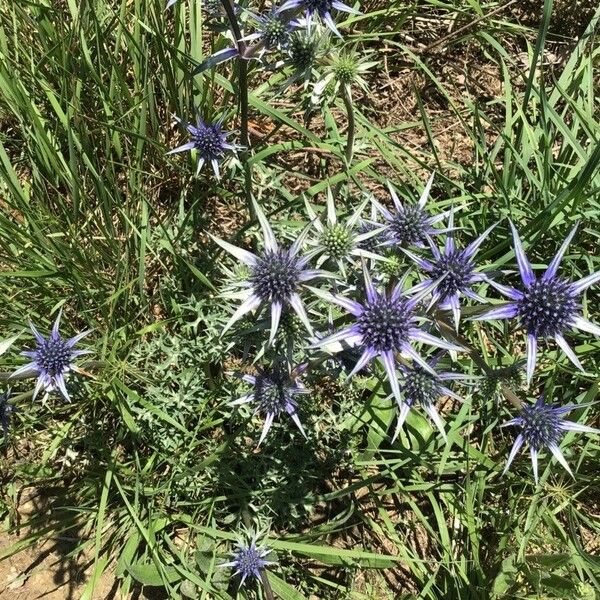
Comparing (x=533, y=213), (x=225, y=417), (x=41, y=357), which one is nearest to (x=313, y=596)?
(x=225, y=417)

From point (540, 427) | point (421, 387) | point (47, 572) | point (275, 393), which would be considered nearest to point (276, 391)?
point (275, 393)

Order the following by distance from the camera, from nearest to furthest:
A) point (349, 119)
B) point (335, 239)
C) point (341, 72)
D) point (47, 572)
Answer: point (335, 239), point (341, 72), point (349, 119), point (47, 572)

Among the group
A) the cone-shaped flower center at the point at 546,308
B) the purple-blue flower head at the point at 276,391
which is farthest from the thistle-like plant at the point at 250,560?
the cone-shaped flower center at the point at 546,308

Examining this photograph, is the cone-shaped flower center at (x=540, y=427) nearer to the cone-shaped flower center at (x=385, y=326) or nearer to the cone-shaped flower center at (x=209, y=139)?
the cone-shaped flower center at (x=385, y=326)

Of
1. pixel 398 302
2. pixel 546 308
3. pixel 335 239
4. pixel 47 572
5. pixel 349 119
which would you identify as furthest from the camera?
pixel 47 572

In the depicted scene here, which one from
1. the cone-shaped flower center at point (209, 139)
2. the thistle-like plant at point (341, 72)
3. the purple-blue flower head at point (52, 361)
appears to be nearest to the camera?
the purple-blue flower head at point (52, 361)

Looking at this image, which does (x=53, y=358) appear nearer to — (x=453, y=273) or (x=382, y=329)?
(x=382, y=329)
